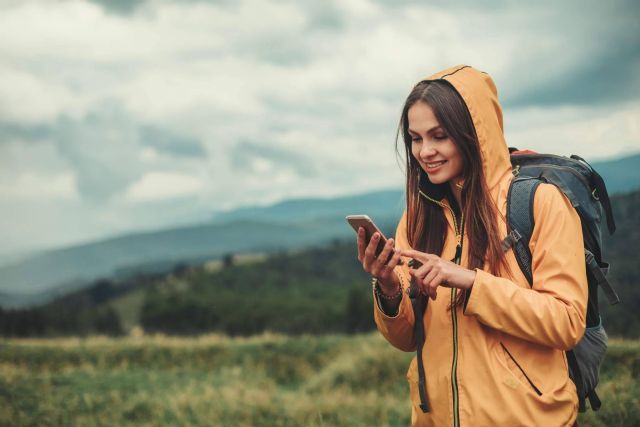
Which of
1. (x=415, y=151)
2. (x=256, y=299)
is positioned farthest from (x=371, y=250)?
(x=256, y=299)

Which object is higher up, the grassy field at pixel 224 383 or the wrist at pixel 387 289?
the wrist at pixel 387 289

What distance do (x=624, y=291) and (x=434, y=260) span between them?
→ 35.1 feet

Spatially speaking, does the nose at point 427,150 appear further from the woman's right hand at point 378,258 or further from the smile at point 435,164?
the woman's right hand at point 378,258

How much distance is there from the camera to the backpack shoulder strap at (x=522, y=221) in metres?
2.42

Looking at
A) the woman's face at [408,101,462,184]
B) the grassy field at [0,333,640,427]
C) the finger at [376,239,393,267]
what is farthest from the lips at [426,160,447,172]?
the grassy field at [0,333,640,427]

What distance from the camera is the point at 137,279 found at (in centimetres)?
9738

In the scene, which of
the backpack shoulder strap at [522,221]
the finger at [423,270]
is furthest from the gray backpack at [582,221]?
the finger at [423,270]

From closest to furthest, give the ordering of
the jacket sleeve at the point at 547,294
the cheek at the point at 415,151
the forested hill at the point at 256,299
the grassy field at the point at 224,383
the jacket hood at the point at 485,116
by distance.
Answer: the jacket sleeve at the point at 547,294 < the jacket hood at the point at 485,116 < the cheek at the point at 415,151 < the grassy field at the point at 224,383 < the forested hill at the point at 256,299

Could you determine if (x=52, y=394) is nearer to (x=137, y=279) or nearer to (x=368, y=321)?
(x=368, y=321)

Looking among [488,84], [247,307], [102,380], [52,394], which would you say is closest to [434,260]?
[488,84]

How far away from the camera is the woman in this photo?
2.33 m

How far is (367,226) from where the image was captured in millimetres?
2525

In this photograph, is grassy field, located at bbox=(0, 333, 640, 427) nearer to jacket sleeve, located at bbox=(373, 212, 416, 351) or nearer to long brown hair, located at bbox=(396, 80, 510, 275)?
jacket sleeve, located at bbox=(373, 212, 416, 351)

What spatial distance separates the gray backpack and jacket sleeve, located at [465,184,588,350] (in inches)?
3.3
